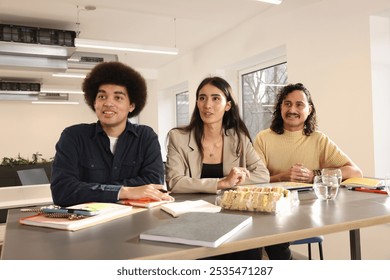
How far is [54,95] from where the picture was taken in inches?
366

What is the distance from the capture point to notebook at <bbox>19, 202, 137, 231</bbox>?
956 millimetres

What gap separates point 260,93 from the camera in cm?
507

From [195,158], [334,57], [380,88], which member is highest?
[334,57]

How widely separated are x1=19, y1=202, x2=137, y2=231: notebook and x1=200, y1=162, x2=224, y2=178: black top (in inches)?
30.3

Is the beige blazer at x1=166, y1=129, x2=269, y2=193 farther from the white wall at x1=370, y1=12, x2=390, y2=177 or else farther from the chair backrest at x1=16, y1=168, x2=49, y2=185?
the chair backrest at x1=16, y1=168, x2=49, y2=185

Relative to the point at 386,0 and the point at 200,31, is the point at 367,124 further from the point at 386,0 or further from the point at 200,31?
the point at 200,31

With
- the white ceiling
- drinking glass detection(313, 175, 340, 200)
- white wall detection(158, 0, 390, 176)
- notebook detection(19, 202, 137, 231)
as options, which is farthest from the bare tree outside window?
notebook detection(19, 202, 137, 231)

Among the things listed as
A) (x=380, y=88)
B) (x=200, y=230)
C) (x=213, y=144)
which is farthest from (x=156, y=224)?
(x=380, y=88)

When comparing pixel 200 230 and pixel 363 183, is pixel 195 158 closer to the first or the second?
pixel 363 183

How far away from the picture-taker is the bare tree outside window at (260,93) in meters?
4.72

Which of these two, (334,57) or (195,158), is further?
A: (334,57)

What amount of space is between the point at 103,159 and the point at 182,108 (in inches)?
240

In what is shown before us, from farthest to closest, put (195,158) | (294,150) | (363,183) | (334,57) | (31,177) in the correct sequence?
(31,177) → (334,57) → (294,150) → (195,158) → (363,183)

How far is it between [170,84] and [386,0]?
483cm
